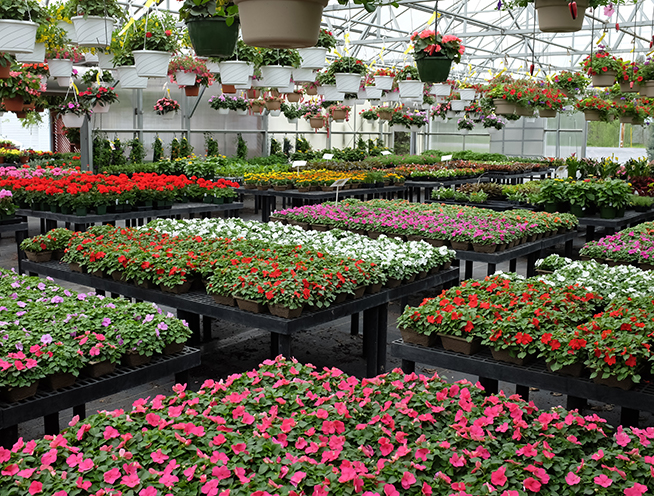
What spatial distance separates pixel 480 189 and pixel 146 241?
612 centimetres

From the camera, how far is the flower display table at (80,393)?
2566 millimetres

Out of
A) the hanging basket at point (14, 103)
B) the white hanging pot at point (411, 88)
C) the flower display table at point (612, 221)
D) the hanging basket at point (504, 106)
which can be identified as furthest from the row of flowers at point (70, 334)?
the hanging basket at point (504, 106)

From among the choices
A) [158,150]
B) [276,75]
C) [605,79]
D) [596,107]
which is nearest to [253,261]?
[276,75]

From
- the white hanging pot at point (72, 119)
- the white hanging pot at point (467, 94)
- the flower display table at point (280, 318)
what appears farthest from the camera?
the white hanging pot at point (467, 94)

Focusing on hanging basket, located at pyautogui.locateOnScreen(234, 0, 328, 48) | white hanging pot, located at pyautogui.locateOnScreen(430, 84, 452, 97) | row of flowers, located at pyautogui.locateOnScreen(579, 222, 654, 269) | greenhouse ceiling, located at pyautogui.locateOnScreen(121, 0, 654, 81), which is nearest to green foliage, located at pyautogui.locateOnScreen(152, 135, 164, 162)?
greenhouse ceiling, located at pyautogui.locateOnScreen(121, 0, 654, 81)

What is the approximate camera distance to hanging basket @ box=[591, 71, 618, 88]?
333 inches

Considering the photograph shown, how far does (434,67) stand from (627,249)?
215 cm

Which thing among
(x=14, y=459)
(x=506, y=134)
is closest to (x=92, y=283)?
(x=14, y=459)

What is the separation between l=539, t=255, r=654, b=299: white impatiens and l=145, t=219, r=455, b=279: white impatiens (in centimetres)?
84

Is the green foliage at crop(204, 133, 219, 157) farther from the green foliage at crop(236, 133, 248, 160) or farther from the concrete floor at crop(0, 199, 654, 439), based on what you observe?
the concrete floor at crop(0, 199, 654, 439)

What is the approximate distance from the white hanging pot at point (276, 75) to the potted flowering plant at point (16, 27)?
199cm

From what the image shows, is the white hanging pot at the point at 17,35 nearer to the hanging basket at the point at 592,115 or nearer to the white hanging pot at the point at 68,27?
the white hanging pot at the point at 68,27

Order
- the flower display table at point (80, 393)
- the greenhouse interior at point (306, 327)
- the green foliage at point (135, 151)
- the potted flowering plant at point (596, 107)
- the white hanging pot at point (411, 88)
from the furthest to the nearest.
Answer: the green foliage at point (135, 151) → the potted flowering plant at point (596, 107) → the white hanging pot at point (411, 88) → the flower display table at point (80, 393) → the greenhouse interior at point (306, 327)

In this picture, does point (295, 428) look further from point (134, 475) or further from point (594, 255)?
point (594, 255)
